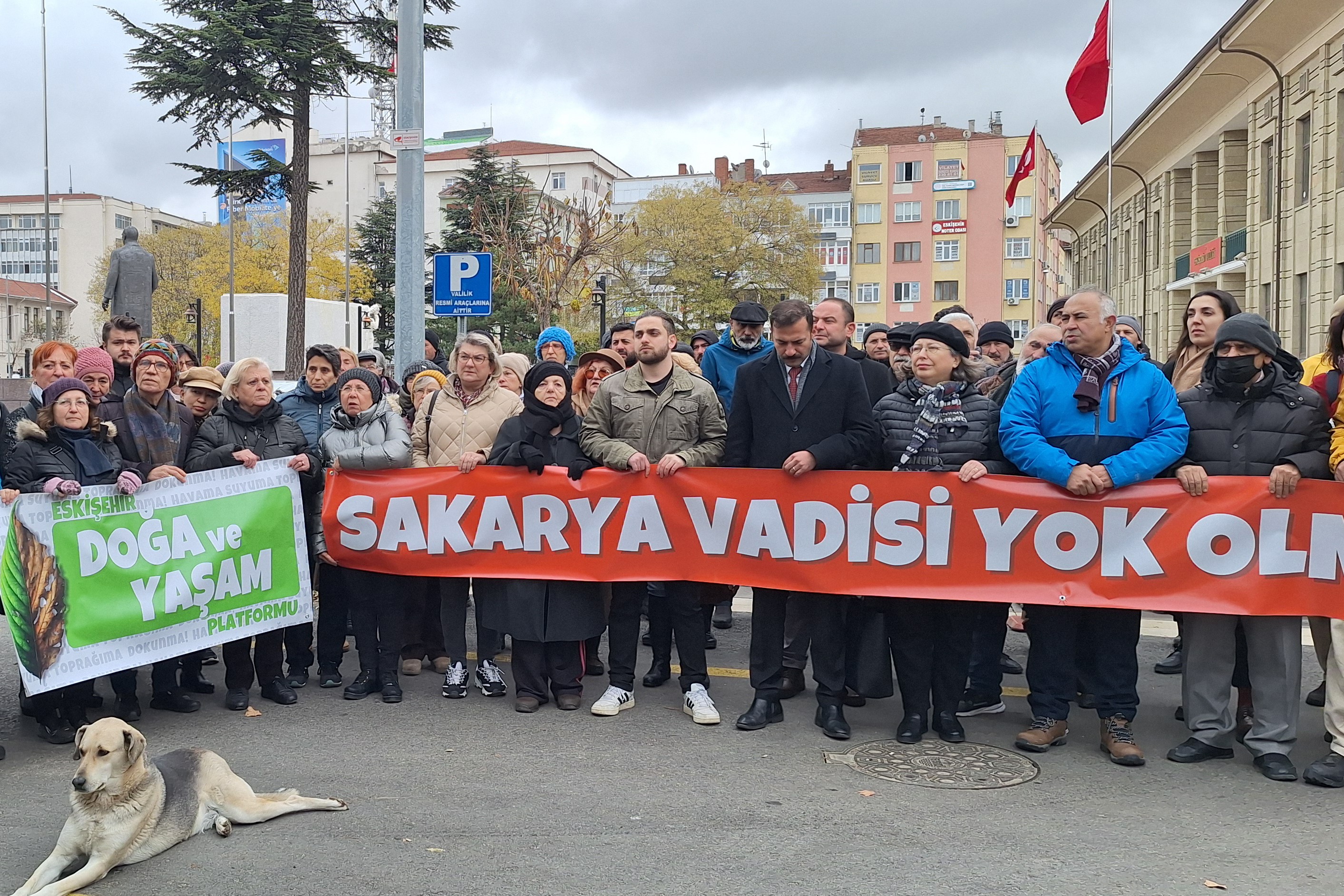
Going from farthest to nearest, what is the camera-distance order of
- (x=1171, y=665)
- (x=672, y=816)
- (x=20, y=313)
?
(x=20, y=313) < (x=1171, y=665) < (x=672, y=816)

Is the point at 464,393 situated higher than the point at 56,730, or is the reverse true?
the point at 464,393

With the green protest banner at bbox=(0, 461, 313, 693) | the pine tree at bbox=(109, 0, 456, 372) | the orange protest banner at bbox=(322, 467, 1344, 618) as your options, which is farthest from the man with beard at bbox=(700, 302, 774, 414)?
the pine tree at bbox=(109, 0, 456, 372)

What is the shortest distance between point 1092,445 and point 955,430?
664 millimetres

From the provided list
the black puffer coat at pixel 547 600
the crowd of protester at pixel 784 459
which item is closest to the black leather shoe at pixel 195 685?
the crowd of protester at pixel 784 459

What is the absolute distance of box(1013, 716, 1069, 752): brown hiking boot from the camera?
5.87 metres

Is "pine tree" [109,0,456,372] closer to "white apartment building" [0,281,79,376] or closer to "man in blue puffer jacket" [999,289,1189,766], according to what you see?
"man in blue puffer jacket" [999,289,1189,766]

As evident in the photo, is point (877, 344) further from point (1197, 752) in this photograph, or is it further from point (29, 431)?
point (29, 431)

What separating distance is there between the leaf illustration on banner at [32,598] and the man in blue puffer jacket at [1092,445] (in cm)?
470

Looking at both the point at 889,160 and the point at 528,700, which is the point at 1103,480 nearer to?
the point at 528,700

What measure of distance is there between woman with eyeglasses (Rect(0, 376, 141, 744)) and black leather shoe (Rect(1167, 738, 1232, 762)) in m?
5.32

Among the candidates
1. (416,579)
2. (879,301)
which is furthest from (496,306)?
(879,301)

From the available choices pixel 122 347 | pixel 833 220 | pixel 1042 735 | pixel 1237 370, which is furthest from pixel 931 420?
pixel 833 220

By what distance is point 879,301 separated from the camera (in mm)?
97500

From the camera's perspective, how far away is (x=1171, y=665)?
299 inches
